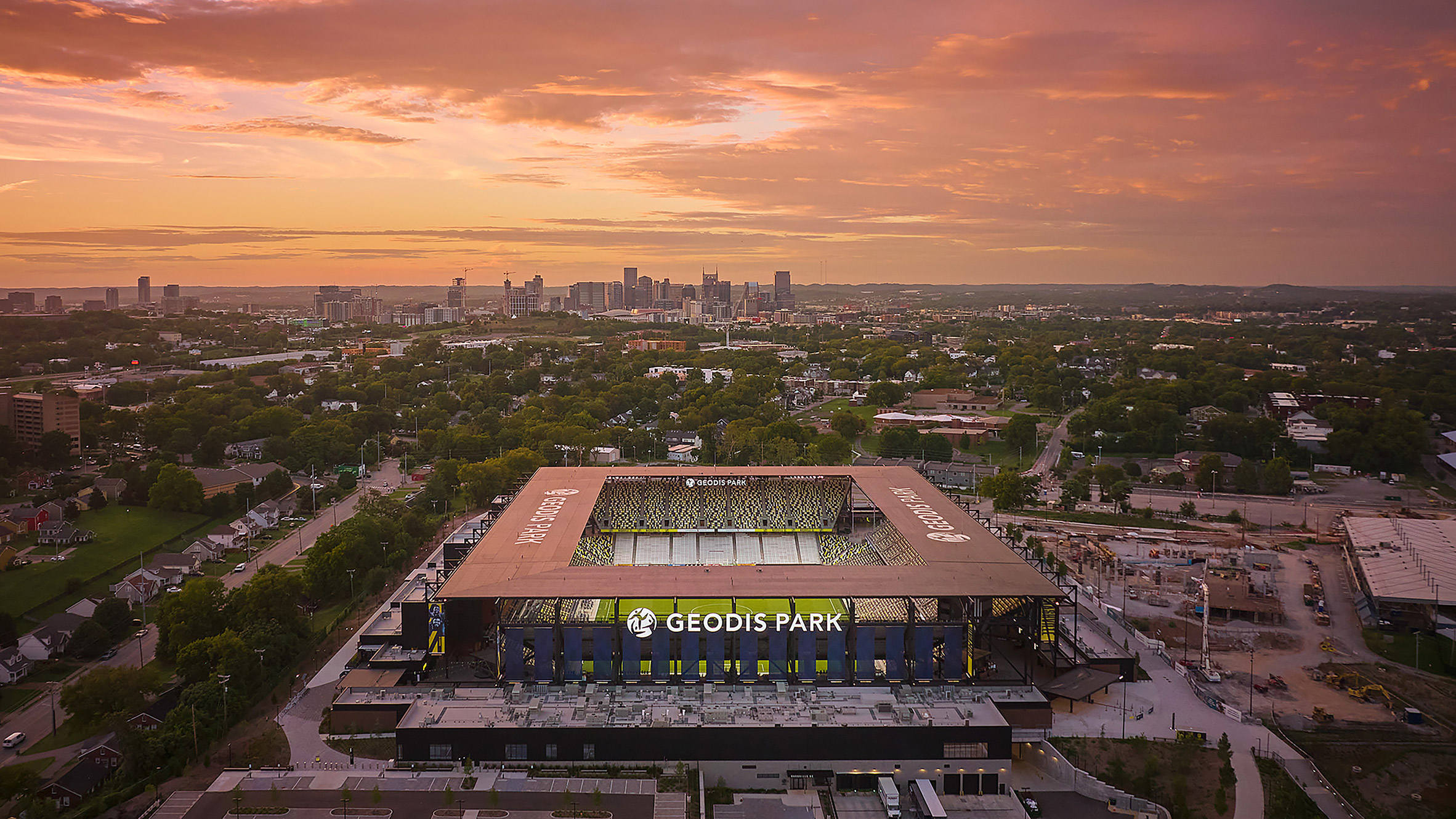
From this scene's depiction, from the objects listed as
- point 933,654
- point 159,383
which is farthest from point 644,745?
point 159,383

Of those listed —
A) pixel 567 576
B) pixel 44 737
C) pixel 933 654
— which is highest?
pixel 567 576

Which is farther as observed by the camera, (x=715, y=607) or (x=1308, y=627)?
(x=1308, y=627)

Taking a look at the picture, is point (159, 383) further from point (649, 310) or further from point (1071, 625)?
point (649, 310)

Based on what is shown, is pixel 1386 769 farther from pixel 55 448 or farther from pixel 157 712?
pixel 55 448

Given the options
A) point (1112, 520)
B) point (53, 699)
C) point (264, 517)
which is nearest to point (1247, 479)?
point (1112, 520)

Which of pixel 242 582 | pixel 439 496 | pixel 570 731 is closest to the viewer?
pixel 570 731

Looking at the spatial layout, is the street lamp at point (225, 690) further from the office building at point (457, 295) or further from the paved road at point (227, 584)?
the office building at point (457, 295)

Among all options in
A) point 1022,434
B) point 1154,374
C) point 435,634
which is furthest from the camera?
point 1154,374

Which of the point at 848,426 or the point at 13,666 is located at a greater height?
the point at 848,426
